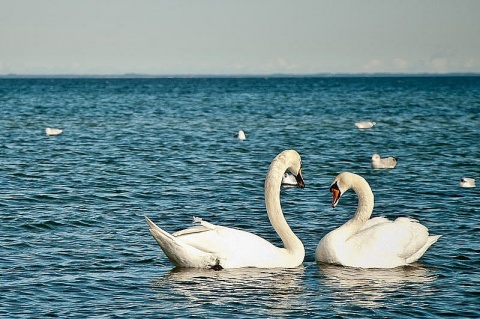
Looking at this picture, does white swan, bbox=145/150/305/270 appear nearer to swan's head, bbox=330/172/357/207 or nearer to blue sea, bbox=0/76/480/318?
blue sea, bbox=0/76/480/318

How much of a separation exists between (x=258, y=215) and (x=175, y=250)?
5.02 m

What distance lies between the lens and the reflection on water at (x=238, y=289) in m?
10.4

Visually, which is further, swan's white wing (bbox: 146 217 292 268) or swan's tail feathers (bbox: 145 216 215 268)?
swan's white wing (bbox: 146 217 292 268)

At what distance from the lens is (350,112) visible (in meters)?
59.5

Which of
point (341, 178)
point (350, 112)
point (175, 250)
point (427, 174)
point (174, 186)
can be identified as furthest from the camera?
point (350, 112)

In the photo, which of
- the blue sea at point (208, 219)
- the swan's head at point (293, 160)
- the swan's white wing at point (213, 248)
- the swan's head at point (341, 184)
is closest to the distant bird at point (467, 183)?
the blue sea at point (208, 219)

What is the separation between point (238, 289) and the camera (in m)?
11.1

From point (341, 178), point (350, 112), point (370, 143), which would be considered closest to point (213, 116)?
point (350, 112)

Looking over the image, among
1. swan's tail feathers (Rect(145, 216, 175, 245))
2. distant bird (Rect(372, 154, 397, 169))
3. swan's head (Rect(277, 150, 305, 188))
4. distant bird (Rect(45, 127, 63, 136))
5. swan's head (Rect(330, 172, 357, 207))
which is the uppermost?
swan's head (Rect(277, 150, 305, 188))

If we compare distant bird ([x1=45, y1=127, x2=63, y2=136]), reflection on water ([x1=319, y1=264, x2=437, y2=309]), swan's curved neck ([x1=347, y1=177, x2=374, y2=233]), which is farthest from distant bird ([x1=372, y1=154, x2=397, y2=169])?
distant bird ([x1=45, y1=127, x2=63, y2=136])

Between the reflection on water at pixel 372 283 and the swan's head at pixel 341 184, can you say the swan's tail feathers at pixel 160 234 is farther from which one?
the swan's head at pixel 341 184

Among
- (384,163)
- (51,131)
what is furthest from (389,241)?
(51,131)

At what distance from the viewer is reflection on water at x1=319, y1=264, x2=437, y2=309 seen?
35.6 ft

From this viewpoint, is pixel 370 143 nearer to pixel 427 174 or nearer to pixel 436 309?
pixel 427 174
